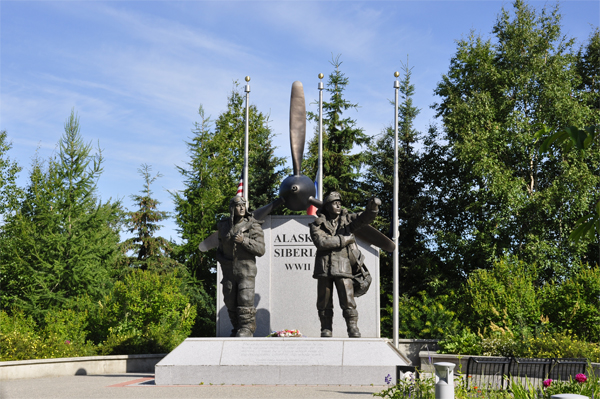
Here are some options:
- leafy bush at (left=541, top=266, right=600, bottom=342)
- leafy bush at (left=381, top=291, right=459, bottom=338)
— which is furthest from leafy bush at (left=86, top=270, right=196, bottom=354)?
leafy bush at (left=541, top=266, right=600, bottom=342)

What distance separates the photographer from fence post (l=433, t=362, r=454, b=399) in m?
5.20

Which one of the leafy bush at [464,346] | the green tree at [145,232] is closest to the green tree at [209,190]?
the green tree at [145,232]

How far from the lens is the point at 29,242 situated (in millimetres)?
18562

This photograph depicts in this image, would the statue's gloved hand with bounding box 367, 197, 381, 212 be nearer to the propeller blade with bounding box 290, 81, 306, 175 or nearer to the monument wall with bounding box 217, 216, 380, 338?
the monument wall with bounding box 217, 216, 380, 338

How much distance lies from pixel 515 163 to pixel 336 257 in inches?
559

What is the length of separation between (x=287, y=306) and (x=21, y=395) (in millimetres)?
6621

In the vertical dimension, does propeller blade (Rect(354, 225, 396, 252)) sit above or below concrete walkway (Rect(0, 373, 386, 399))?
above

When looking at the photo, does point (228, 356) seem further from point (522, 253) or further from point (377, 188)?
point (377, 188)

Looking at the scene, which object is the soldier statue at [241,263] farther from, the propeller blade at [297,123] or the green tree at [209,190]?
the green tree at [209,190]

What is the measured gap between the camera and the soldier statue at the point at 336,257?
30.6ft

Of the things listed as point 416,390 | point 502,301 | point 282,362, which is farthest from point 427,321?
point 416,390

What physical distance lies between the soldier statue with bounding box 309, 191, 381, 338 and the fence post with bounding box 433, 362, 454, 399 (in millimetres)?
→ 4010

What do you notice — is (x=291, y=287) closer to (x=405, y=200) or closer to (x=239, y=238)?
(x=239, y=238)

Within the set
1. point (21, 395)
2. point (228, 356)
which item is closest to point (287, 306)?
point (228, 356)
